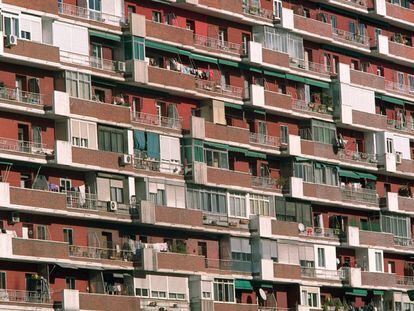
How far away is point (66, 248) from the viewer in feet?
286

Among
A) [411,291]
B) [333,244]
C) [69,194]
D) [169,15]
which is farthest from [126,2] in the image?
[411,291]

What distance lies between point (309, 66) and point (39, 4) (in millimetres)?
22862

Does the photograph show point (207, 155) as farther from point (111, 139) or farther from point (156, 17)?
point (156, 17)

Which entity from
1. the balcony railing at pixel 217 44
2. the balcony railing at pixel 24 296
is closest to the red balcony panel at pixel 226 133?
the balcony railing at pixel 217 44

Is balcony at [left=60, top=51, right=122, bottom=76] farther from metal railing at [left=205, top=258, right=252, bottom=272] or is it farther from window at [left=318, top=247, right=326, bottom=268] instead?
window at [left=318, top=247, right=326, bottom=268]

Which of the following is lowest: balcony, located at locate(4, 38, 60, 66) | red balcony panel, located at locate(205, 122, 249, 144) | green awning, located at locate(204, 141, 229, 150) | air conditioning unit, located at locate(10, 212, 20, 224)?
air conditioning unit, located at locate(10, 212, 20, 224)

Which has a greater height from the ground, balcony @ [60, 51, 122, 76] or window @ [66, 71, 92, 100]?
balcony @ [60, 51, 122, 76]

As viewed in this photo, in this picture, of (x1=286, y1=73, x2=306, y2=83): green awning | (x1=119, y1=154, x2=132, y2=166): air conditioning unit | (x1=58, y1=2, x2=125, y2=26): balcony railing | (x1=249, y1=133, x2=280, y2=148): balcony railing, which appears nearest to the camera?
(x1=58, y1=2, x2=125, y2=26): balcony railing

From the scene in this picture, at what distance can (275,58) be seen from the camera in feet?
338

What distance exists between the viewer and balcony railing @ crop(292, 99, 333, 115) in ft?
344

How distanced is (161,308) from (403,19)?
31601 mm

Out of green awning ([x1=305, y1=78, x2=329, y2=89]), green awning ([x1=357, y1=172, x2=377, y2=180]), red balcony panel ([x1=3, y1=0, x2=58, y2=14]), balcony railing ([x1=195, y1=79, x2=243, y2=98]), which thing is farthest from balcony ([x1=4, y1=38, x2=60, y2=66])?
green awning ([x1=357, y1=172, x2=377, y2=180])

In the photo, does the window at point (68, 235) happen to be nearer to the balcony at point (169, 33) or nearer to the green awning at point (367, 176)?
the balcony at point (169, 33)

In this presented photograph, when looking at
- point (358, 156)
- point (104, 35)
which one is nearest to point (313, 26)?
point (358, 156)
